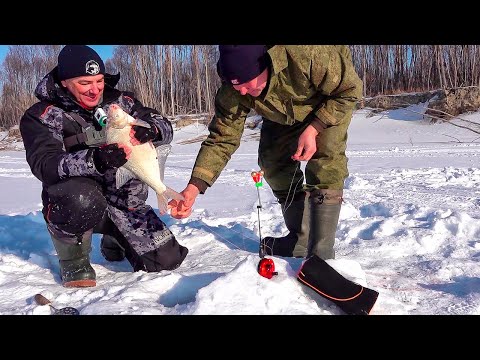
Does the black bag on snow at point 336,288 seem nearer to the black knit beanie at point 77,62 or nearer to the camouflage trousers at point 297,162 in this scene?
the camouflage trousers at point 297,162

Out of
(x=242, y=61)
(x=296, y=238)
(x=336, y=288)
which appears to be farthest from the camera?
(x=296, y=238)

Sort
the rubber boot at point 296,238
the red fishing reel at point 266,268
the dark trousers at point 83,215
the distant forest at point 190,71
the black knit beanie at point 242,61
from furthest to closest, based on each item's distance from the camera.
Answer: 1. the distant forest at point 190,71
2. the rubber boot at point 296,238
3. the dark trousers at point 83,215
4. the black knit beanie at point 242,61
5. the red fishing reel at point 266,268

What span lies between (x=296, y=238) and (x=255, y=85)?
1.00 m

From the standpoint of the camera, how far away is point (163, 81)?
76.1 feet

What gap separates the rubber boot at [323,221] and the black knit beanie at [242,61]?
2.43ft

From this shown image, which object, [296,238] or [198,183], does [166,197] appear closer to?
[198,183]

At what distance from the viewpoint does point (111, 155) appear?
2.19 m

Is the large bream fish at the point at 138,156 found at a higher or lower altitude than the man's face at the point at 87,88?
lower

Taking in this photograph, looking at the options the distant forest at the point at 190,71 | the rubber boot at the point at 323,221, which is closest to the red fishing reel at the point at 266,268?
the rubber boot at the point at 323,221

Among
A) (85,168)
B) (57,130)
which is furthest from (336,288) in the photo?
(57,130)

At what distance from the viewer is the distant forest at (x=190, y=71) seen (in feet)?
57.5
